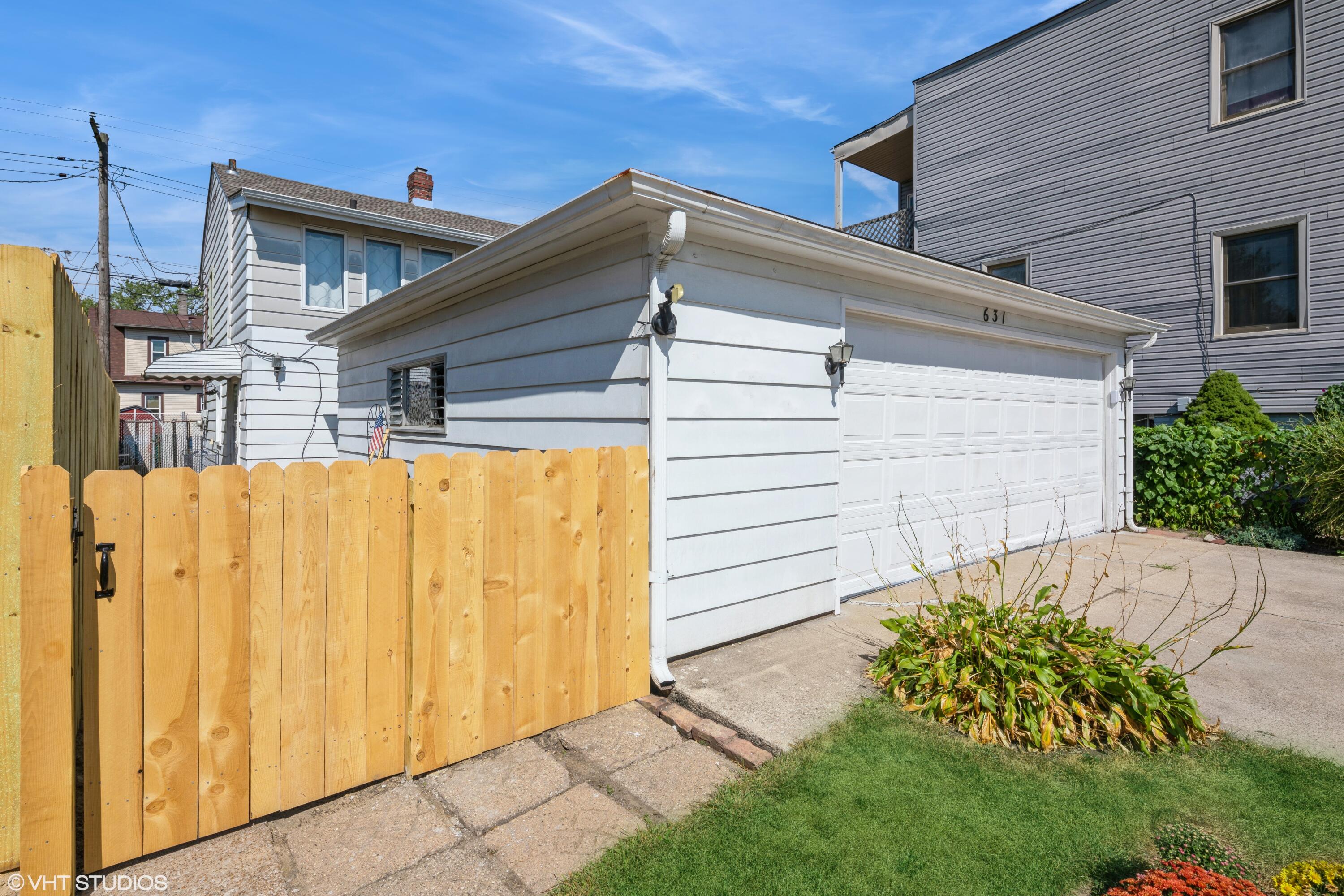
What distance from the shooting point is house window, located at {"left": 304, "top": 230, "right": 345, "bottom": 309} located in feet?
33.9

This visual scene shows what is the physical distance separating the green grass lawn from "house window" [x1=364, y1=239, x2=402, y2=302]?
1069cm

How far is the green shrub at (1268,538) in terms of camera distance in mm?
6961

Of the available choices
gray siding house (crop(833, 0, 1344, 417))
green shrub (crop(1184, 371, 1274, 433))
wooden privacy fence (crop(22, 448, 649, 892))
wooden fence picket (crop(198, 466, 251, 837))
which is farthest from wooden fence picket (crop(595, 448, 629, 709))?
gray siding house (crop(833, 0, 1344, 417))

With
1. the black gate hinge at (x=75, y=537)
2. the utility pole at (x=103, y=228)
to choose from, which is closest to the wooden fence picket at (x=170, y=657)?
the black gate hinge at (x=75, y=537)

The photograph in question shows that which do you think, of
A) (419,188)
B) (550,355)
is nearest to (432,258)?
(419,188)

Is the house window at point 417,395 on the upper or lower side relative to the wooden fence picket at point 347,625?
upper

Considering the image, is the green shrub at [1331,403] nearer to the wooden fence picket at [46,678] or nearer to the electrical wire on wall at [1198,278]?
the electrical wire on wall at [1198,278]

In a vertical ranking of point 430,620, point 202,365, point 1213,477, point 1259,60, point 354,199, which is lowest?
point 430,620

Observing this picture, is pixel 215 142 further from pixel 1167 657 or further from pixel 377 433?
pixel 1167 657

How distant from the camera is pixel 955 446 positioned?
605 centimetres

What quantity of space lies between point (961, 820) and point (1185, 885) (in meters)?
0.78

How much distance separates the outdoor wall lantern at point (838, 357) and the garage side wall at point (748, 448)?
0.06 metres

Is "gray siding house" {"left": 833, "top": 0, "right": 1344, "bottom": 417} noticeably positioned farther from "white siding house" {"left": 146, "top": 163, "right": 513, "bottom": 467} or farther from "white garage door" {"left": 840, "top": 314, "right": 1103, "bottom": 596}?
"white siding house" {"left": 146, "top": 163, "right": 513, "bottom": 467}

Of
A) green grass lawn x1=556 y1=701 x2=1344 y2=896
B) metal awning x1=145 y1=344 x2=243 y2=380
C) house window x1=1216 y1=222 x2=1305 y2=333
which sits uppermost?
house window x1=1216 y1=222 x2=1305 y2=333
